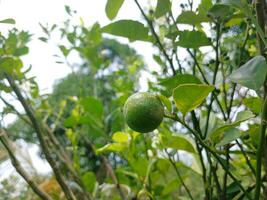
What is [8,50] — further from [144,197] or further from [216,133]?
[216,133]

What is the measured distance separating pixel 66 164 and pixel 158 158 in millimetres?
222

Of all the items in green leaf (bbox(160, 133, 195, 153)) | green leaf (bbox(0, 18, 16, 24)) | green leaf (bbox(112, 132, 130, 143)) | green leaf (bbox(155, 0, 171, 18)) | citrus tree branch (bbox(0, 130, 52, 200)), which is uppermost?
green leaf (bbox(0, 18, 16, 24))

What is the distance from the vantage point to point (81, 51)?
1630 mm

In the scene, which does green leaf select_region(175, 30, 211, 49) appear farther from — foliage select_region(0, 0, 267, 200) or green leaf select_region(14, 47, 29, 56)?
green leaf select_region(14, 47, 29, 56)

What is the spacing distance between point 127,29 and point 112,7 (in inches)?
2.3

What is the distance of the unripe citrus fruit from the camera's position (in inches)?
18.8

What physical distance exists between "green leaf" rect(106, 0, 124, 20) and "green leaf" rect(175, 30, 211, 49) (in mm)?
92

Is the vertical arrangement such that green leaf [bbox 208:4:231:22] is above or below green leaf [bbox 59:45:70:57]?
above

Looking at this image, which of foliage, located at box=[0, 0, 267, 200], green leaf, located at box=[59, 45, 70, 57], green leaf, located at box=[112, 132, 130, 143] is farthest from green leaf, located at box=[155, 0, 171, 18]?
green leaf, located at box=[59, 45, 70, 57]

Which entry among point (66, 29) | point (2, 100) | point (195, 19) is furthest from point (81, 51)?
point (195, 19)

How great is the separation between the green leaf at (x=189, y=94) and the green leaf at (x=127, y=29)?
204 mm

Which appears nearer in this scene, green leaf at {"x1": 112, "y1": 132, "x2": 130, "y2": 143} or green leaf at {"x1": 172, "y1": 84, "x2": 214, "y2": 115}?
green leaf at {"x1": 172, "y1": 84, "x2": 214, "y2": 115}

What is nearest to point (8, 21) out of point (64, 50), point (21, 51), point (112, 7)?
point (112, 7)

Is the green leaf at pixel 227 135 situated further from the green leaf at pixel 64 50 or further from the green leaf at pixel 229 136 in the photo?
the green leaf at pixel 64 50
